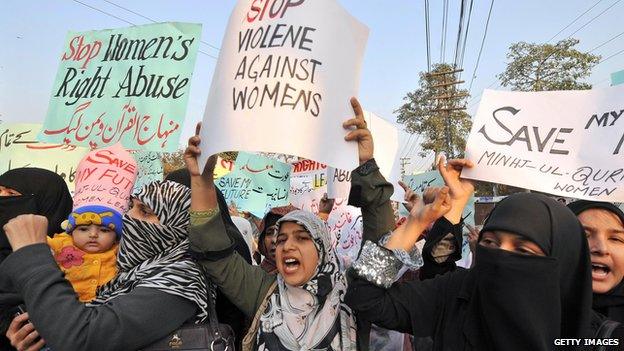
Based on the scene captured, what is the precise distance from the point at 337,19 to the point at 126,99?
1957 millimetres

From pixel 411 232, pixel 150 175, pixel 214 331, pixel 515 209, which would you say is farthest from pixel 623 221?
pixel 150 175

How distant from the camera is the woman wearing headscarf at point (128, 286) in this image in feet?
5.64

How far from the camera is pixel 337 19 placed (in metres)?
2.04

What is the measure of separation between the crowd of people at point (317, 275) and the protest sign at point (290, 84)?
113 millimetres

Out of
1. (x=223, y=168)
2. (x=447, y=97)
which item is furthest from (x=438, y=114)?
(x=223, y=168)

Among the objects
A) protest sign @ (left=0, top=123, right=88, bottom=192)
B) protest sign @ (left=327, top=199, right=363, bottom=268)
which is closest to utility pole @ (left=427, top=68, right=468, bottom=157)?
protest sign @ (left=327, top=199, right=363, bottom=268)

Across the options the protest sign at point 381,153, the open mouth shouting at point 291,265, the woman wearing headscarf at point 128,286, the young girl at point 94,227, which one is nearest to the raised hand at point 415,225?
the open mouth shouting at point 291,265

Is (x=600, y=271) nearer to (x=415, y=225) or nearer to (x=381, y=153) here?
(x=415, y=225)

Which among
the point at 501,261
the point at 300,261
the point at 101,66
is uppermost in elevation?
the point at 101,66

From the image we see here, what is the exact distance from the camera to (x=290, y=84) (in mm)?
1964

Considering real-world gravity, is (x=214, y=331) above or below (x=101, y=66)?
below

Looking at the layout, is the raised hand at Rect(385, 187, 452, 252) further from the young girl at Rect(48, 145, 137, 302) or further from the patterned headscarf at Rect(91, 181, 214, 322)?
the young girl at Rect(48, 145, 137, 302)

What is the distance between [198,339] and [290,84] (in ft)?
3.54

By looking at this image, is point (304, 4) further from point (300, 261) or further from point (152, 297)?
point (152, 297)
